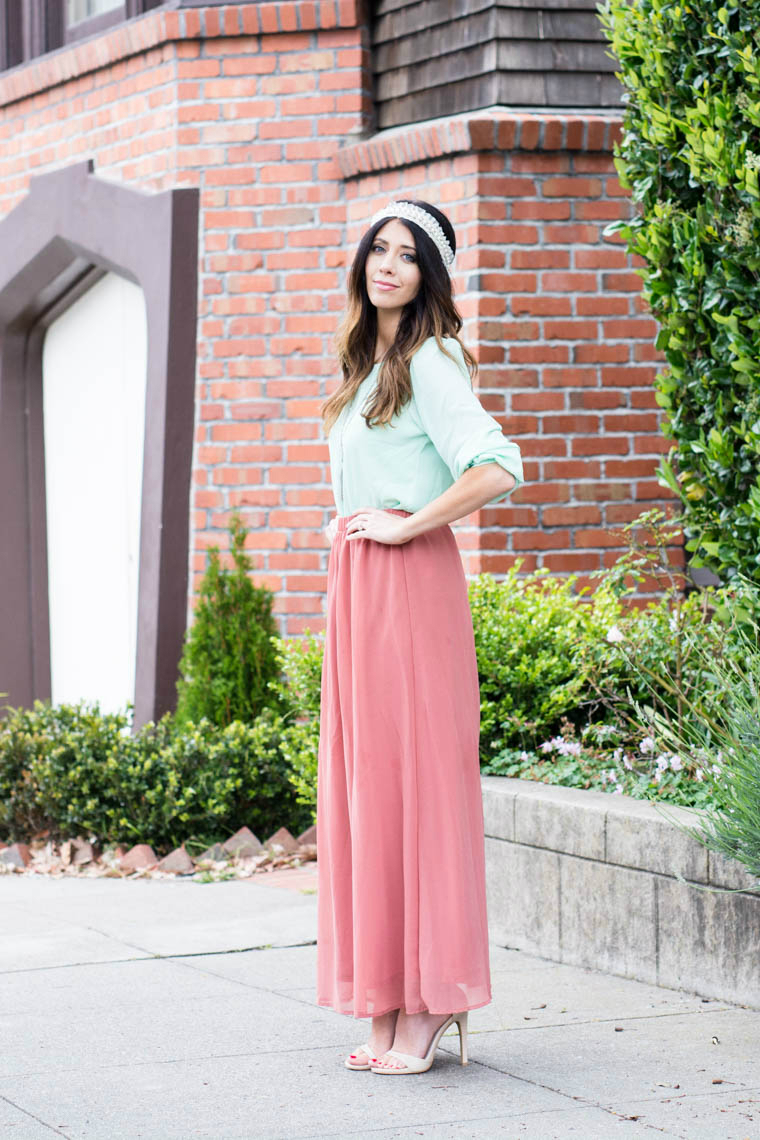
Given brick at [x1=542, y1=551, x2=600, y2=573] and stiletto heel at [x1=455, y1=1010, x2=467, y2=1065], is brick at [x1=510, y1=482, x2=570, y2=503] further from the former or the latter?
stiletto heel at [x1=455, y1=1010, x2=467, y2=1065]

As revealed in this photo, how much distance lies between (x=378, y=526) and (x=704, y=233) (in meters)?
1.82

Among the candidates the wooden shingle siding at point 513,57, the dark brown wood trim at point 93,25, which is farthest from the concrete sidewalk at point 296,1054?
the dark brown wood trim at point 93,25

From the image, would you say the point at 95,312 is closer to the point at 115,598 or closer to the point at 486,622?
the point at 115,598

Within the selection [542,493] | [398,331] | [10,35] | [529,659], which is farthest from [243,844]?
[10,35]

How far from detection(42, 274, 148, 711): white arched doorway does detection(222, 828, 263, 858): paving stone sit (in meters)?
1.98

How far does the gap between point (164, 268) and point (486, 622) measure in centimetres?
294

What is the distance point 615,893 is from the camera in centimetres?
467

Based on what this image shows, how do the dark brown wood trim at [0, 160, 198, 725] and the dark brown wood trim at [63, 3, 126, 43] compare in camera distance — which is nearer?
the dark brown wood trim at [0, 160, 198, 725]

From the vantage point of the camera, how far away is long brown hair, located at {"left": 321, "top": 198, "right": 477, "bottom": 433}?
12.3 ft

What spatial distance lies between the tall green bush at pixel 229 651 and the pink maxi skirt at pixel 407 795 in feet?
11.5

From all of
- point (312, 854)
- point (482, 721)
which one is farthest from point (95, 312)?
point (482, 721)

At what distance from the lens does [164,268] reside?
7.72 metres

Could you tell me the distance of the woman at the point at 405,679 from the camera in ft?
12.1

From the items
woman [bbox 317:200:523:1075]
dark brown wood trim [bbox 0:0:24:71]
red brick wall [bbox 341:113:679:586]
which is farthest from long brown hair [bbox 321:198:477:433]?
dark brown wood trim [bbox 0:0:24:71]
